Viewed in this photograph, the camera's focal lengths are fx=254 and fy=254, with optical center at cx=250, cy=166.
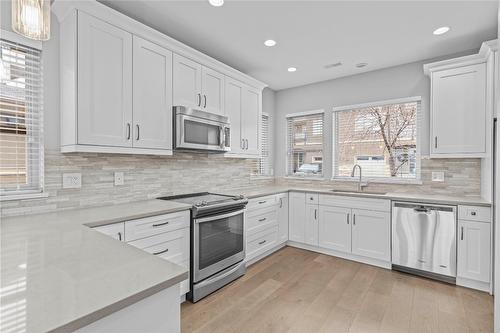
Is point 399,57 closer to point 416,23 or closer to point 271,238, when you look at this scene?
point 416,23

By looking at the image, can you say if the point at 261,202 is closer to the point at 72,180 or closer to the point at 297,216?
the point at 297,216

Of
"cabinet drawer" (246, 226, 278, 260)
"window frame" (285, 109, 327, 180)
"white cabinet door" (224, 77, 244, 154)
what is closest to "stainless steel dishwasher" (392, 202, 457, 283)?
"window frame" (285, 109, 327, 180)

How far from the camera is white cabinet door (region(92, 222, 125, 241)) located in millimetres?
1796

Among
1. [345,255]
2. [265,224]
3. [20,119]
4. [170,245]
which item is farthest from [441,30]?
[20,119]

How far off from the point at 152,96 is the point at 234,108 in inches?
48.7

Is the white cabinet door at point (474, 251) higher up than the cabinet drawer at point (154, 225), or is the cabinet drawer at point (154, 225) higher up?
the cabinet drawer at point (154, 225)

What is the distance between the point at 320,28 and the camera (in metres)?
2.64

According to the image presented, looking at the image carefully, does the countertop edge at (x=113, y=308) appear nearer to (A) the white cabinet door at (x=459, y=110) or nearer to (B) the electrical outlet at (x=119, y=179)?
(B) the electrical outlet at (x=119, y=179)

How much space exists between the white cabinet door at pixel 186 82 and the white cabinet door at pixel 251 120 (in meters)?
0.88

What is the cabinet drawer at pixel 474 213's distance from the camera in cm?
260

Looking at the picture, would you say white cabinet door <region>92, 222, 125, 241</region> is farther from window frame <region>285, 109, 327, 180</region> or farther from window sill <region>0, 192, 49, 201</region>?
window frame <region>285, 109, 327, 180</region>

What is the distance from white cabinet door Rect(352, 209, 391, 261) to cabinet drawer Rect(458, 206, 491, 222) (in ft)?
2.33

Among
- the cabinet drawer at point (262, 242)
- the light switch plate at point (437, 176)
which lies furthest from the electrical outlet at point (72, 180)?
the light switch plate at point (437, 176)

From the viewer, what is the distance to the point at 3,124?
6.20 feet
